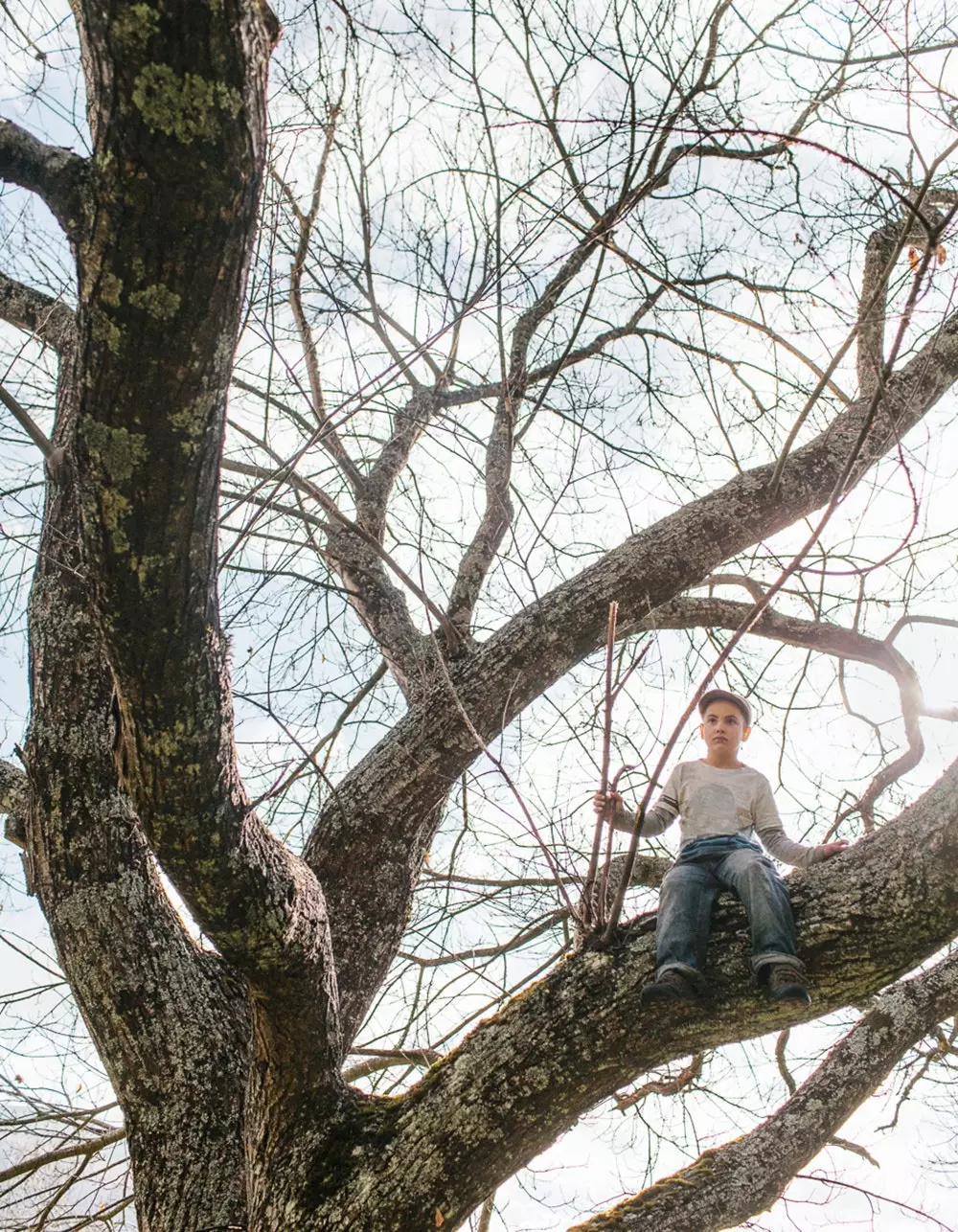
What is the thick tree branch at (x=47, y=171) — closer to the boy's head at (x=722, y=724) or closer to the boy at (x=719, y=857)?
the boy at (x=719, y=857)

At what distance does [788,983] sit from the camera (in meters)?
1.79

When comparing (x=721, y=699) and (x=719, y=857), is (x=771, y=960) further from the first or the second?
(x=721, y=699)

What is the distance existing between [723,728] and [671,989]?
4.26 feet

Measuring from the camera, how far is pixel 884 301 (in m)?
3.31

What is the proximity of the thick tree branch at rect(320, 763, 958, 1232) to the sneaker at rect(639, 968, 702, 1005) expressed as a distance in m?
0.05

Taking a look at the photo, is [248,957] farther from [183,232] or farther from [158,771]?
[183,232]

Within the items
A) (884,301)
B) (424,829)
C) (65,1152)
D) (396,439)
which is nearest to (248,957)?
(424,829)

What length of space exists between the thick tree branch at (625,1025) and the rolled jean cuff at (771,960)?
0.21 feet

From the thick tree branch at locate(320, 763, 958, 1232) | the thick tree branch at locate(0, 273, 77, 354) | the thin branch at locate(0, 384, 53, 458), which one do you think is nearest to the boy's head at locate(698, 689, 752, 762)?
the thick tree branch at locate(320, 763, 958, 1232)

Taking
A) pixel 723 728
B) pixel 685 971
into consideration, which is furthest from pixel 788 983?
pixel 723 728

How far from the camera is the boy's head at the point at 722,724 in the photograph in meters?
3.00

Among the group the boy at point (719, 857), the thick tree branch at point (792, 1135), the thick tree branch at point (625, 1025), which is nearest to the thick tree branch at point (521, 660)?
the boy at point (719, 857)

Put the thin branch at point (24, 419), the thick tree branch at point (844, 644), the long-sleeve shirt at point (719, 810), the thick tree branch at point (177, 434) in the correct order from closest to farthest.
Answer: the thick tree branch at point (177, 434) → the thin branch at point (24, 419) → the long-sleeve shirt at point (719, 810) → the thick tree branch at point (844, 644)

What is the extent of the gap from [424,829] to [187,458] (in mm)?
1700
